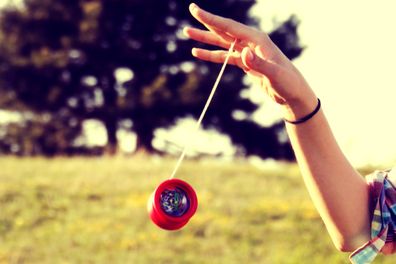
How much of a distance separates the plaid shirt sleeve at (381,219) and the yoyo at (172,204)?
0.45 meters

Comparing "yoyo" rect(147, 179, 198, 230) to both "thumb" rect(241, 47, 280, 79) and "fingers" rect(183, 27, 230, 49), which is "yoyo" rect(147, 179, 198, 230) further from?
"thumb" rect(241, 47, 280, 79)

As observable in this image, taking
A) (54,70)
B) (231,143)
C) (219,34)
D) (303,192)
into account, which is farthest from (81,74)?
(219,34)

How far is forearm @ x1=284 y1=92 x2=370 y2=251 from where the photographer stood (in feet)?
5.54

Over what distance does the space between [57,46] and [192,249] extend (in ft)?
50.4

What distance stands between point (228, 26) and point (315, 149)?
0.36m

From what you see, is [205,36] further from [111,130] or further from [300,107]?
[111,130]

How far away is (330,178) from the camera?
171cm

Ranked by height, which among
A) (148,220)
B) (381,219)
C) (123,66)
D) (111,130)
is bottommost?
(111,130)

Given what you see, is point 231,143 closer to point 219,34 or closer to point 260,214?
point 260,214

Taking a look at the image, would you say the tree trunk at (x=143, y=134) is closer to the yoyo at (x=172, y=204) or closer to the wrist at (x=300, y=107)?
the yoyo at (x=172, y=204)

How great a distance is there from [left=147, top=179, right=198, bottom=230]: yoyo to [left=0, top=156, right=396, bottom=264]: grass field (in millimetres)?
4352

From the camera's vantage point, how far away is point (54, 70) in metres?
20.7

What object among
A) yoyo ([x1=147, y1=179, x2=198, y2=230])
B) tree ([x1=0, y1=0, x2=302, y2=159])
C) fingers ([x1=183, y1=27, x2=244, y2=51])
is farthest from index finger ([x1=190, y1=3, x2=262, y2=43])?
tree ([x1=0, y1=0, x2=302, y2=159])

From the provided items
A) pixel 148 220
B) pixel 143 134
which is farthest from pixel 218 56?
pixel 143 134
